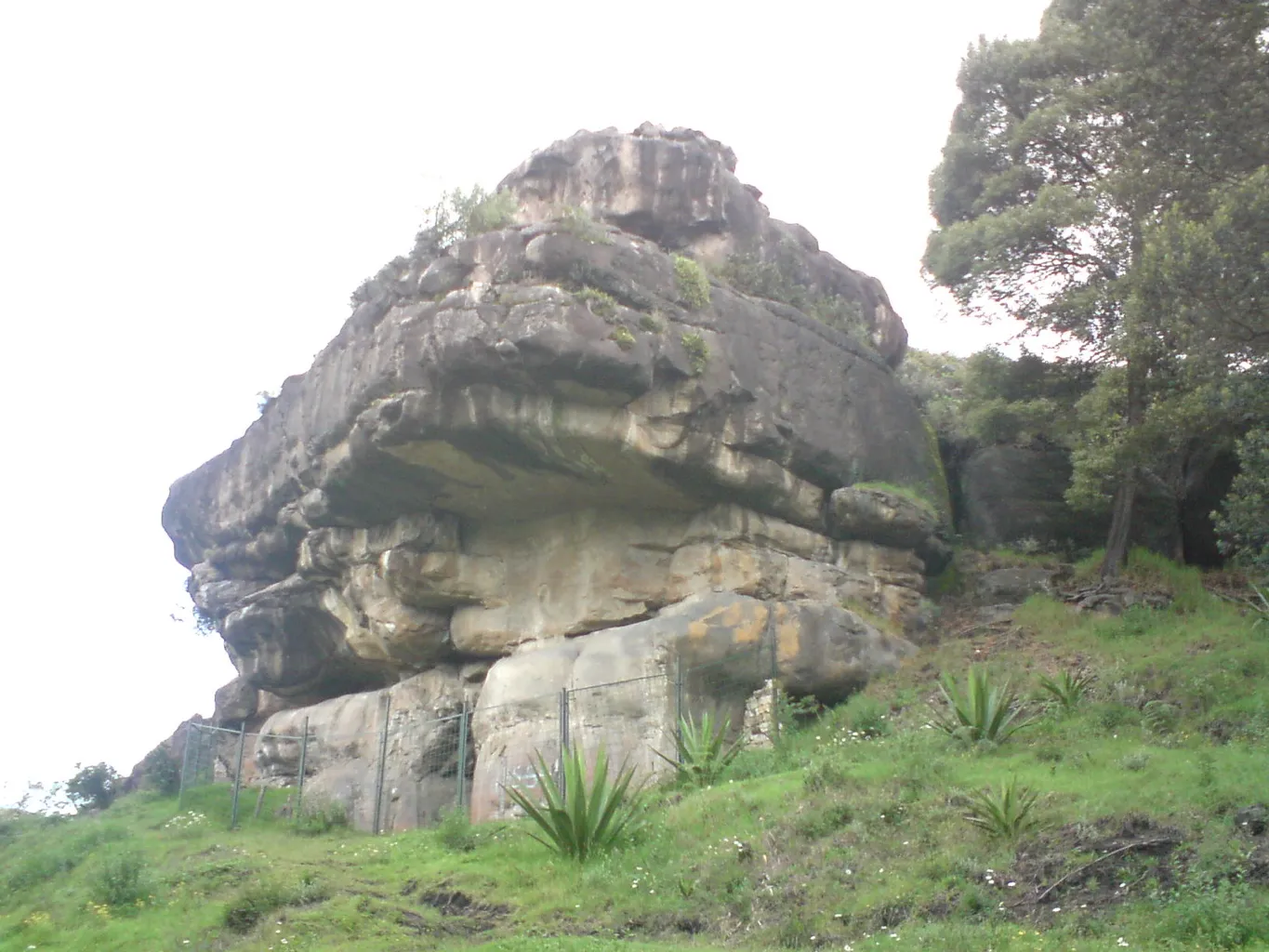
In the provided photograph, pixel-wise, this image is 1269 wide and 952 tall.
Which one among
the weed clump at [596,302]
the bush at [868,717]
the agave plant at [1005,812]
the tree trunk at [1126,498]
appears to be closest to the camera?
the agave plant at [1005,812]

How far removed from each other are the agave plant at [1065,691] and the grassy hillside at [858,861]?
0.51 feet

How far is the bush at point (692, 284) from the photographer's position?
847 inches

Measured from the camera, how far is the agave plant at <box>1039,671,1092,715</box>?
1530 centimetres

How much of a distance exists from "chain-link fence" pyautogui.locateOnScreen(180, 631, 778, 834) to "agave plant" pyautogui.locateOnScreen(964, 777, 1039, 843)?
551 centimetres

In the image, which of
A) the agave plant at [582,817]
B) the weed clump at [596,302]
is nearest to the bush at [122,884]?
the agave plant at [582,817]

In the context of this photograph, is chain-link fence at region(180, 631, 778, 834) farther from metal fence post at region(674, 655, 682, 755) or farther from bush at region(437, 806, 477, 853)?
bush at region(437, 806, 477, 853)

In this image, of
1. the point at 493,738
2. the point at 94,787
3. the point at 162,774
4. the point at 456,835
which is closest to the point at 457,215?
the point at 493,738

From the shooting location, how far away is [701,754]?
16.3 m

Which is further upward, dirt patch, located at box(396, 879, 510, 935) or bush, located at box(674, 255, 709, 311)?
bush, located at box(674, 255, 709, 311)

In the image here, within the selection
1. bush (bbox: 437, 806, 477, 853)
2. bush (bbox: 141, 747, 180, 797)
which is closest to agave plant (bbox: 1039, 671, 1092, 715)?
bush (bbox: 437, 806, 477, 853)

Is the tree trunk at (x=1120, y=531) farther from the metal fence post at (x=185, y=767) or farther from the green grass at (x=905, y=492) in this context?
the metal fence post at (x=185, y=767)

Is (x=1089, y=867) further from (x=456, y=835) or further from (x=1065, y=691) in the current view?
(x=456, y=835)

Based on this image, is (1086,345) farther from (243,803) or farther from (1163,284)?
(243,803)

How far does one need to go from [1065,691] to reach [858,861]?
5305mm
